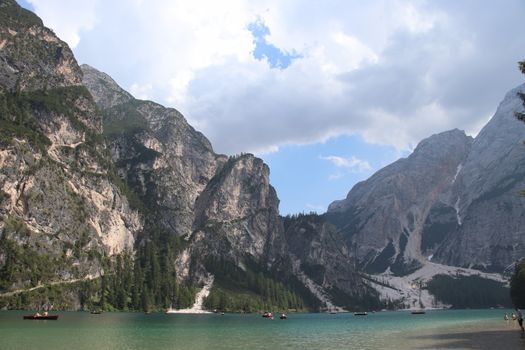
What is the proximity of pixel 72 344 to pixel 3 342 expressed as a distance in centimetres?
981

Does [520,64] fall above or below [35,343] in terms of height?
above

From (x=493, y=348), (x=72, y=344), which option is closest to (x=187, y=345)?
(x=72, y=344)

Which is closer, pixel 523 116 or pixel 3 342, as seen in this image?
pixel 523 116

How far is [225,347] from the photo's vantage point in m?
74.1

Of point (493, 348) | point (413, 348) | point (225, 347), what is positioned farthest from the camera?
point (225, 347)

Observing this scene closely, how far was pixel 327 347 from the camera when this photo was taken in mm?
74500

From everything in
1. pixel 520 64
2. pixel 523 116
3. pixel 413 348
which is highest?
pixel 520 64

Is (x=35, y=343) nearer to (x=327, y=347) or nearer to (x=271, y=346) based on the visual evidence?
(x=271, y=346)

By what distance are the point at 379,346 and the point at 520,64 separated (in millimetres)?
42168

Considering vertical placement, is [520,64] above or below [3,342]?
above

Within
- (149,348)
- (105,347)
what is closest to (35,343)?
(105,347)

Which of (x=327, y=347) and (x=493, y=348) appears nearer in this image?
(x=493, y=348)

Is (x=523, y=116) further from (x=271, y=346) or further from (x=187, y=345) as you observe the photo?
(x=187, y=345)

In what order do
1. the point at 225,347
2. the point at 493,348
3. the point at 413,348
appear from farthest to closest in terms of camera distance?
the point at 225,347
the point at 413,348
the point at 493,348
